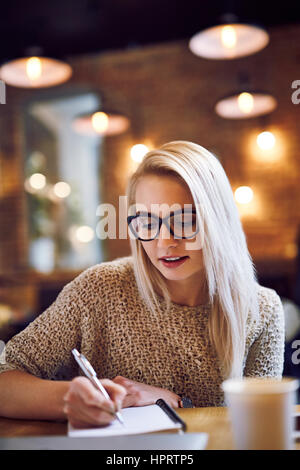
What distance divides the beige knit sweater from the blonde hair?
29 mm

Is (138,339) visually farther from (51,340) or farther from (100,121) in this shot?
(100,121)

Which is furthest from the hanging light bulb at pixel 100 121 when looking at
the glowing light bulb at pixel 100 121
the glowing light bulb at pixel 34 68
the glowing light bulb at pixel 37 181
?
the glowing light bulb at pixel 37 181

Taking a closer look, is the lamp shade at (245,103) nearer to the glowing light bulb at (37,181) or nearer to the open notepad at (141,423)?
the glowing light bulb at (37,181)

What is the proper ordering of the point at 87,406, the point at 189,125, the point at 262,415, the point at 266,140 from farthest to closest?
the point at 189,125, the point at 266,140, the point at 87,406, the point at 262,415

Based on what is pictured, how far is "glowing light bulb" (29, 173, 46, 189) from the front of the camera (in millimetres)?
4766

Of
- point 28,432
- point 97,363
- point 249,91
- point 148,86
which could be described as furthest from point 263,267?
point 28,432

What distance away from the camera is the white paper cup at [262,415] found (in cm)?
59

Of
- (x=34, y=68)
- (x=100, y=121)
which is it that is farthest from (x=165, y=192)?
(x=100, y=121)

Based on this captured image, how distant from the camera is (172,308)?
1.07 metres

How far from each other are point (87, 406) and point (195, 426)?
0.17 m

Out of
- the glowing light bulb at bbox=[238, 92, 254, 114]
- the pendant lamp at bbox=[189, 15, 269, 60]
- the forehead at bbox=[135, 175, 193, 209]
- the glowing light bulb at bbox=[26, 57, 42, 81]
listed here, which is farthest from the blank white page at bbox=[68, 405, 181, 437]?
the glowing light bulb at bbox=[238, 92, 254, 114]

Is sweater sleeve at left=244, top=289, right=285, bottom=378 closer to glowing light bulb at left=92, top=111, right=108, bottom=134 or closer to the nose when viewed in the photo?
the nose

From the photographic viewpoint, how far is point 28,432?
785 mm
